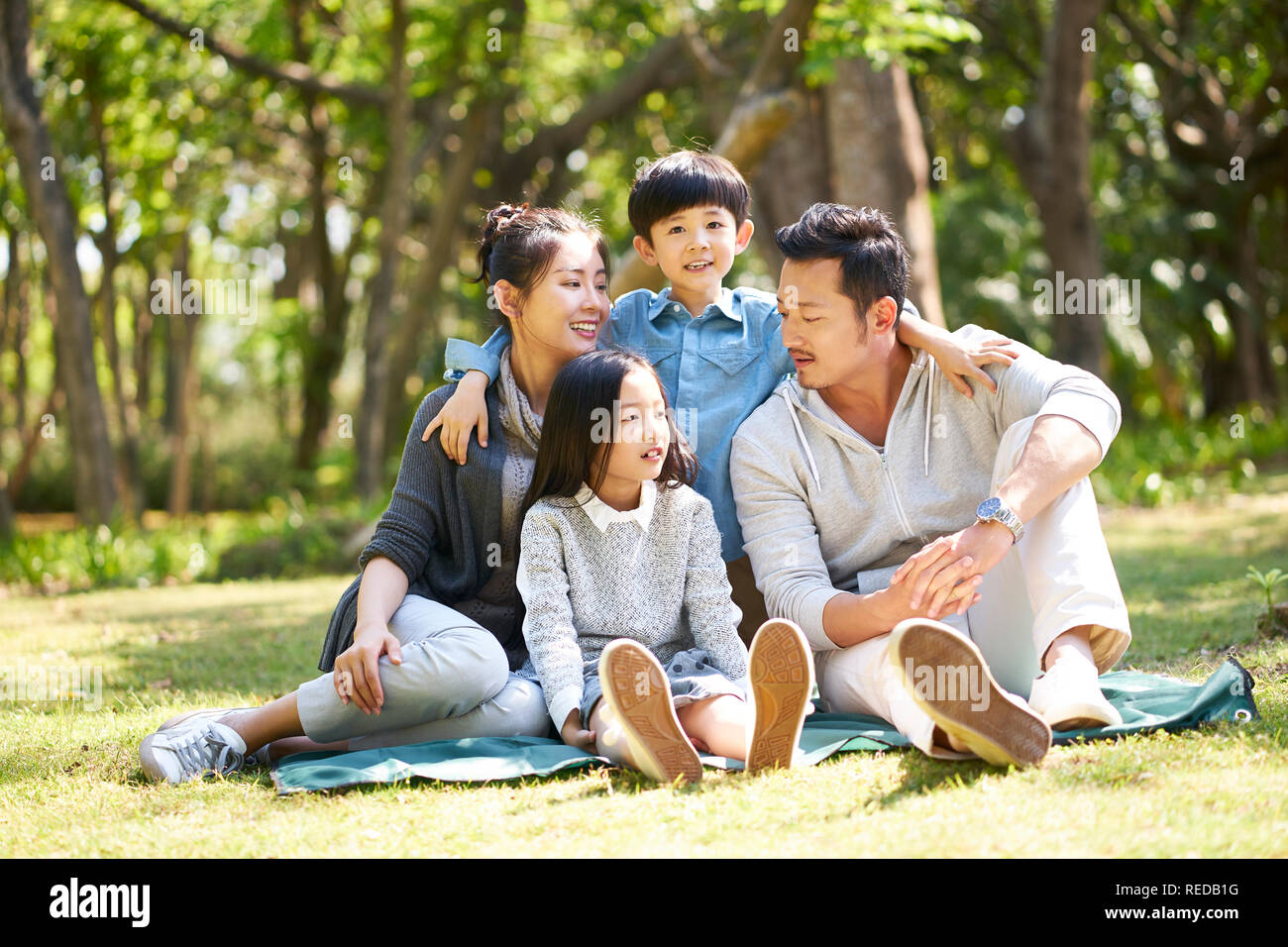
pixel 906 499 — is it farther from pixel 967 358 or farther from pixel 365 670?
pixel 365 670

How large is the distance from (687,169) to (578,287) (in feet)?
1.76

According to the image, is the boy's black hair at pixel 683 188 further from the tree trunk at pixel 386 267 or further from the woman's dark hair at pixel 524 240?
the tree trunk at pixel 386 267

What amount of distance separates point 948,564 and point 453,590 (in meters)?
1.45

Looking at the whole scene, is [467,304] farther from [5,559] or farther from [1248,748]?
[1248,748]

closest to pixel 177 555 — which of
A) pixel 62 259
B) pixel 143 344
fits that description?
pixel 62 259

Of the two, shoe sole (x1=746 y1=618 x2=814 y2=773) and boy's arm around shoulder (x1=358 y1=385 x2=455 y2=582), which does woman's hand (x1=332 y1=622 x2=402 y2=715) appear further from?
shoe sole (x1=746 y1=618 x2=814 y2=773)

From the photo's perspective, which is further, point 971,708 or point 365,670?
point 365,670

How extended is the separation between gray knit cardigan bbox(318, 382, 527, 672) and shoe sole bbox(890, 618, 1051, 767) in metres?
1.42

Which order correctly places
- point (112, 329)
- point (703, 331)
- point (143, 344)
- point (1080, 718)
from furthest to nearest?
point (143, 344)
point (112, 329)
point (703, 331)
point (1080, 718)

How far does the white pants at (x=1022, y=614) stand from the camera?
300 centimetres

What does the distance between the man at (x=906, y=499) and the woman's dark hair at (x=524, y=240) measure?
66 cm

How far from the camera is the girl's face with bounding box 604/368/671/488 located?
3227mm

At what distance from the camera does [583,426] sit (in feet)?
10.7

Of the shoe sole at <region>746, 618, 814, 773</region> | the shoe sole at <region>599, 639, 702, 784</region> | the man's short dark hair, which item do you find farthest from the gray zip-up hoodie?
the shoe sole at <region>599, 639, 702, 784</region>
